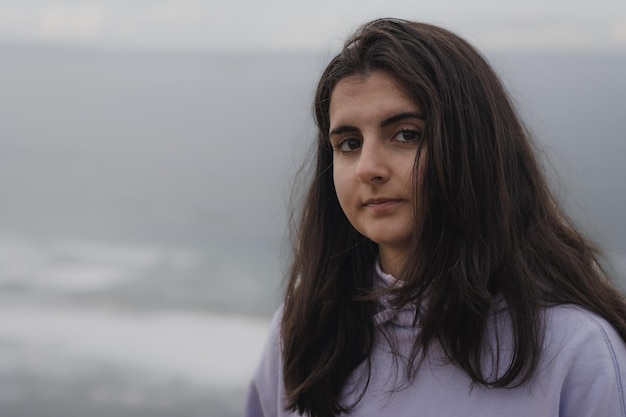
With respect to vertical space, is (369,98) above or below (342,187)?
above

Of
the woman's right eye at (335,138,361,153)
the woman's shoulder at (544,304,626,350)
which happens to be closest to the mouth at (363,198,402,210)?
the woman's right eye at (335,138,361,153)

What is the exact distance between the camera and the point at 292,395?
1729 mm

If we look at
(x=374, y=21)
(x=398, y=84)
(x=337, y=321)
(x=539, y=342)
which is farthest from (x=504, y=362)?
(x=374, y=21)

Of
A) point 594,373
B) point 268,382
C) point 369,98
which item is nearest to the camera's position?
point 594,373

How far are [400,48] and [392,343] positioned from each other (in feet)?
1.53

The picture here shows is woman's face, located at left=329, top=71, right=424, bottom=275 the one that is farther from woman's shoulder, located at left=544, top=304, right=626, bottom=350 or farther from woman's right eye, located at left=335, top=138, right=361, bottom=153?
woman's shoulder, located at left=544, top=304, right=626, bottom=350

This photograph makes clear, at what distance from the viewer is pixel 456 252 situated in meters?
1.55

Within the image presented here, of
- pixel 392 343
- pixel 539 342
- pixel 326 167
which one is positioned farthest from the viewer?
pixel 326 167

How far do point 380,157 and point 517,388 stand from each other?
0.39 meters

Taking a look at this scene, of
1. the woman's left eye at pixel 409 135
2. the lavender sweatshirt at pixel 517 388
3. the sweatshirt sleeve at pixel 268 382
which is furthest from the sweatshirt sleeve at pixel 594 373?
the sweatshirt sleeve at pixel 268 382

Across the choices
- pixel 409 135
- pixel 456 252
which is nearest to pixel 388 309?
pixel 456 252

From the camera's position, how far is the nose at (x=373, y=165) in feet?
4.99

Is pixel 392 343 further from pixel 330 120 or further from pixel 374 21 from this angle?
pixel 374 21

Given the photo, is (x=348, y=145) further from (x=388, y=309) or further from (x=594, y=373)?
(x=594, y=373)
